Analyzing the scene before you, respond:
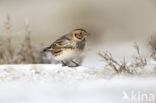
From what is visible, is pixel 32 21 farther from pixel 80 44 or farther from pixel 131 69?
pixel 131 69

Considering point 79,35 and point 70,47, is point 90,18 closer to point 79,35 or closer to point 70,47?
point 79,35

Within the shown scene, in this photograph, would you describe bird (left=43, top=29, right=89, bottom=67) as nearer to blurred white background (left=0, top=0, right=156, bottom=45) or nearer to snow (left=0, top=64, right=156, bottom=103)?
snow (left=0, top=64, right=156, bottom=103)

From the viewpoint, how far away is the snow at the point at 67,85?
6.18m

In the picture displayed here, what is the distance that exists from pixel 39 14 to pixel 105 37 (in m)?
3.23

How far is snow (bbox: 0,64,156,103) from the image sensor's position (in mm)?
6176

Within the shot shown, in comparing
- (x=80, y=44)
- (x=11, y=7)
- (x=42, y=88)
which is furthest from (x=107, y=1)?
(x=42, y=88)

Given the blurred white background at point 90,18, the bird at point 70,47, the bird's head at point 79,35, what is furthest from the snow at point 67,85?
the blurred white background at point 90,18

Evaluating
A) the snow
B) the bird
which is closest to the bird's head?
the bird

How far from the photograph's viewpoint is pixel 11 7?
18312 millimetres

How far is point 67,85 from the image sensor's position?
675cm

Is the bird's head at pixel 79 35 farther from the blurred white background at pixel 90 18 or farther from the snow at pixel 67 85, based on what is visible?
the blurred white background at pixel 90 18

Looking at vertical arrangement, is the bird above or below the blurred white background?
below

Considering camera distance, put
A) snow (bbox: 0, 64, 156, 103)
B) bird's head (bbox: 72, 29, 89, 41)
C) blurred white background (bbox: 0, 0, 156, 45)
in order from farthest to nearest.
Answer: blurred white background (bbox: 0, 0, 156, 45)
bird's head (bbox: 72, 29, 89, 41)
snow (bbox: 0, 64, 156, 103)

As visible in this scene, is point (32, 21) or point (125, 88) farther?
point (32, 21)
